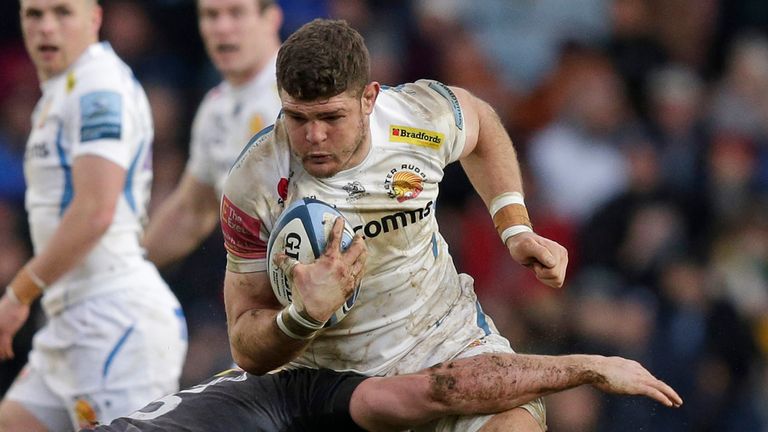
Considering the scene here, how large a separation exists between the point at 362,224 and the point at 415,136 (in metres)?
0.41

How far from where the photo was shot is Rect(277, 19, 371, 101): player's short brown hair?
14.6ft

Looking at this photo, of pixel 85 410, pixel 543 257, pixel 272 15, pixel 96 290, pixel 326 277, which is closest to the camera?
pixel 326 277

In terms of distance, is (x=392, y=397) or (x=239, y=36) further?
(x=239, y=36)

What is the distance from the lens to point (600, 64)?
9773 mm

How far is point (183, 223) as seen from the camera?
7.60 metres

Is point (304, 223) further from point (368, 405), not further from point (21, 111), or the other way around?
point (21, 111)

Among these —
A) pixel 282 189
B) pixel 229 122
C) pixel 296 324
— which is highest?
pixel 282 189

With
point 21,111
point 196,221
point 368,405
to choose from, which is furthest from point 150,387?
point 21,111

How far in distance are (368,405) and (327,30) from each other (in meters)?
1.34

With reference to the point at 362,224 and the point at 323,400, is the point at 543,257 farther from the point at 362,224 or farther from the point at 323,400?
the point at 323,400

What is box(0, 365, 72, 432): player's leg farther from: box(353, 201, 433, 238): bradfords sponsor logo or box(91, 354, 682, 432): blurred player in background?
box(353, 201, 433, 238): bradfords sponsor logo

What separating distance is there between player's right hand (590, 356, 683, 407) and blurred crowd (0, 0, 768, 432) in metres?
3.22

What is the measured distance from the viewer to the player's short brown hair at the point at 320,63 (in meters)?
4.45

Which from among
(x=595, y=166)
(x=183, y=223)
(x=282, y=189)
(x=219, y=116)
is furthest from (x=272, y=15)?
(x=282, y=189)
